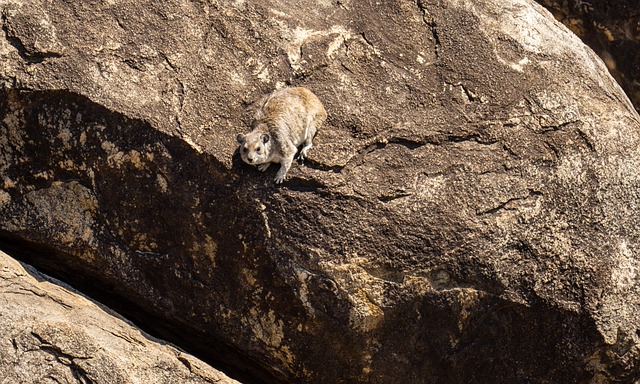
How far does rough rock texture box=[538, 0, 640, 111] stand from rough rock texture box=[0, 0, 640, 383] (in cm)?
315

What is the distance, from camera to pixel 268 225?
23.1 ft

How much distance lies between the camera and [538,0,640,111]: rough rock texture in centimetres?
1077

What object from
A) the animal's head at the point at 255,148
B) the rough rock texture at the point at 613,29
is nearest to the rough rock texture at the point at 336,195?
the animal's head at the point at 255,148

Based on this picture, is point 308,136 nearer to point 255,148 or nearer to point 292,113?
point 292,113

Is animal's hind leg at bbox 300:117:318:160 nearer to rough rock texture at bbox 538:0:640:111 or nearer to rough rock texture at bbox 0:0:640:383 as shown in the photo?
rough rock texture at bbox 0:0:640:383

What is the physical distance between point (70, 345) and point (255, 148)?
2092 mm

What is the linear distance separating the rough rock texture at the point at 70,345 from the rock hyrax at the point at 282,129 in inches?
67.7

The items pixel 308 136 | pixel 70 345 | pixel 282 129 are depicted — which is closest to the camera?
pixel 70 345

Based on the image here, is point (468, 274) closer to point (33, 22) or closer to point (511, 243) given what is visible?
point (511, 243)

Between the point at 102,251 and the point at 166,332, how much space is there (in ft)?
3.07

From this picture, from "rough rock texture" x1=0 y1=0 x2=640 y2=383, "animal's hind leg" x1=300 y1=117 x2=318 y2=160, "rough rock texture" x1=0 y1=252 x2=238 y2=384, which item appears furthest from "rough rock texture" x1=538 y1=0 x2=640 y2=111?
"rough rock texture" x1=0 y1=252 x2=238 y2=384

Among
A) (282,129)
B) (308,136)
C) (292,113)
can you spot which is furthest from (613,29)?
(282,129)

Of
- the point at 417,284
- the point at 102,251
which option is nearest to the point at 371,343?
the point at 417,284

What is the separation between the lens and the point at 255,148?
22.9 ft
